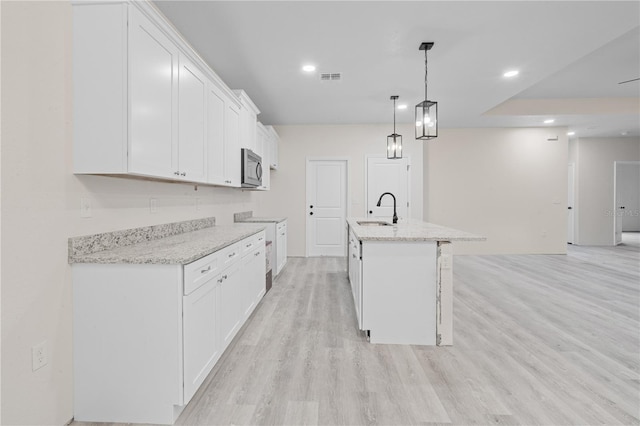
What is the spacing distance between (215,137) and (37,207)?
1.62m

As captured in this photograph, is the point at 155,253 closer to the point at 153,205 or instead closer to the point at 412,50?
the point at 153,205

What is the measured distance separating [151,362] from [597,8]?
160 inches

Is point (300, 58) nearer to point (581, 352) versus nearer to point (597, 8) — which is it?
point (597, 8)

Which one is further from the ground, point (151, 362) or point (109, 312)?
point (109, 312)

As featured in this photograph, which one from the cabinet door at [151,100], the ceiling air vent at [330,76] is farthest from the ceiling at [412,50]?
the cabinet door at [151,100]

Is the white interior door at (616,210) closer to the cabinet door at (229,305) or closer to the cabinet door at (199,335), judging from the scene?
the cabinet door at (229,305)

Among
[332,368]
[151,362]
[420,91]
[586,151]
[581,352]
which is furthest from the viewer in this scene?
[586,151]

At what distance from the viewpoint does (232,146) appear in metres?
3.35

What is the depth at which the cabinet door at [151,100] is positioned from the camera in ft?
5.55

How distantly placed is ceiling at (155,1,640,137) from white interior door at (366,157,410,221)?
1149mm

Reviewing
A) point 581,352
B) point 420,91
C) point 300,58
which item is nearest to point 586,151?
point 420,91

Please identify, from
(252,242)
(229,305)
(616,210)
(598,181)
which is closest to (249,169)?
(252,242)

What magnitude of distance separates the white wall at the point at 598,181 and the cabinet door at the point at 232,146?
830 cm

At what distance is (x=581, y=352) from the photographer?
7.82 ft
